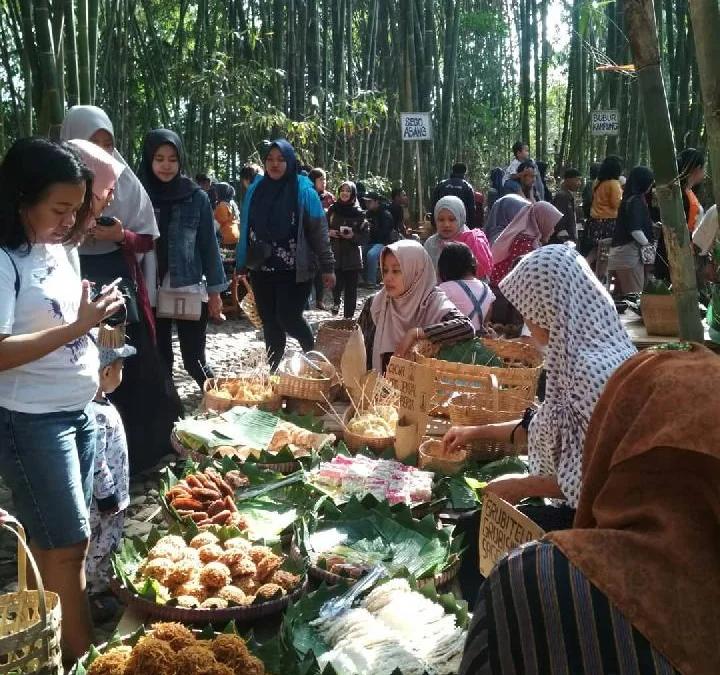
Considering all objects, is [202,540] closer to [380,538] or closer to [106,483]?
[106,483]

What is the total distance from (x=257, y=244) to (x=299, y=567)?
3337 mm

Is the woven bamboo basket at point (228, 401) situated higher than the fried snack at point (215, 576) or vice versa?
the woven bamboo basket at point (228, 401)

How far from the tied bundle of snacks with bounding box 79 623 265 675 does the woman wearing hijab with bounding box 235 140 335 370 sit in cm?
365

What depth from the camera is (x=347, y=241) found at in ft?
31.6

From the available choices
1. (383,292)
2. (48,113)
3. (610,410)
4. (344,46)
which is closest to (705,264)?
(383,292)

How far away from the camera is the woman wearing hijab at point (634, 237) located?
297 inches

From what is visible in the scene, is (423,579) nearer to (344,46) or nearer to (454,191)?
(454,191)

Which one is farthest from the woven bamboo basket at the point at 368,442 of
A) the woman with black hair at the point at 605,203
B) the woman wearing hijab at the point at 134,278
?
the woman with black hair at the point at 605,203

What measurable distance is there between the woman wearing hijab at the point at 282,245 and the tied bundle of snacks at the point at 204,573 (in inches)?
116

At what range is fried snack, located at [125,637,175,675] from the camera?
188cm

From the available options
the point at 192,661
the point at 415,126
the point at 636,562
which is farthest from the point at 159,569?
the point at 415,126

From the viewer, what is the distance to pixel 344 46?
1334 cm

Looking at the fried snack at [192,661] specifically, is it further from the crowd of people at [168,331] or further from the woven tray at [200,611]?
the crowd of people at [168,331]

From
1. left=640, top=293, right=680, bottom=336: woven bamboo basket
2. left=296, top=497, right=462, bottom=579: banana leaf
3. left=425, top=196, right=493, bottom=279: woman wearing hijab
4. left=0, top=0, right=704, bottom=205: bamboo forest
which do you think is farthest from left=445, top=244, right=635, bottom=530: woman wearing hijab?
left=0, top=0, right=704, bottom=205: bamboo forest
